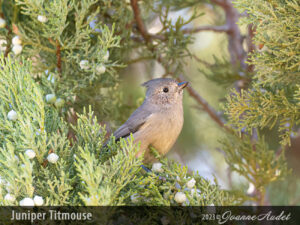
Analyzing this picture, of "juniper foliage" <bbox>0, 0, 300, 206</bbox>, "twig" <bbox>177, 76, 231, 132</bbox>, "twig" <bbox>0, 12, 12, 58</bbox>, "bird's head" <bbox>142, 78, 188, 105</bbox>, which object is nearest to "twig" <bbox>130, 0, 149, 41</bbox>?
"juniper foliage" <bbox>0, 0, 300, 206</bbox>

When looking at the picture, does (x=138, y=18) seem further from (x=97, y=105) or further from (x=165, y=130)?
(x=165, y=130)

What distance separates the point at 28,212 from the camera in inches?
48.4

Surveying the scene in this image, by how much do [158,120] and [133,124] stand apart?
0.48 ft

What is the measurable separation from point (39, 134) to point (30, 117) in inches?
4.0

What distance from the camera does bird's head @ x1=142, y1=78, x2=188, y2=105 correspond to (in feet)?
7.55

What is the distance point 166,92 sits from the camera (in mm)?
2318

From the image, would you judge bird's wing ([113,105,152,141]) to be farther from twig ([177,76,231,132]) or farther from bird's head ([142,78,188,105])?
twig ([177,76,231,132])

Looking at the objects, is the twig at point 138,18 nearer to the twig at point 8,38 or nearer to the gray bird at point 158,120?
the gray bird at point 158,120

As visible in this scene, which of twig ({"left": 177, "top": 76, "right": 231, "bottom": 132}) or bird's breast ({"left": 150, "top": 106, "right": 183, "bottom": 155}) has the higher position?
twig ({"left": 177, "top": 76, "right": 231, "bottom": 132})

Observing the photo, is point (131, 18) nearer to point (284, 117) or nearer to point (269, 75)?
point (269, 75)

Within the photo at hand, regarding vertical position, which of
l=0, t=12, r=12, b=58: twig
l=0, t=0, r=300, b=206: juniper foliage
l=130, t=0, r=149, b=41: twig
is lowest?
l=0, t=0, r=300, b=206: juniper foliage

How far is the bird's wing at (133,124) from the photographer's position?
82.2 inches

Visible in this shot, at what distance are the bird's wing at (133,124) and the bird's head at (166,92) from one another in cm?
14

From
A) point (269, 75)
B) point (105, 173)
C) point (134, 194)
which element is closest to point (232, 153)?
point (269, 75)
